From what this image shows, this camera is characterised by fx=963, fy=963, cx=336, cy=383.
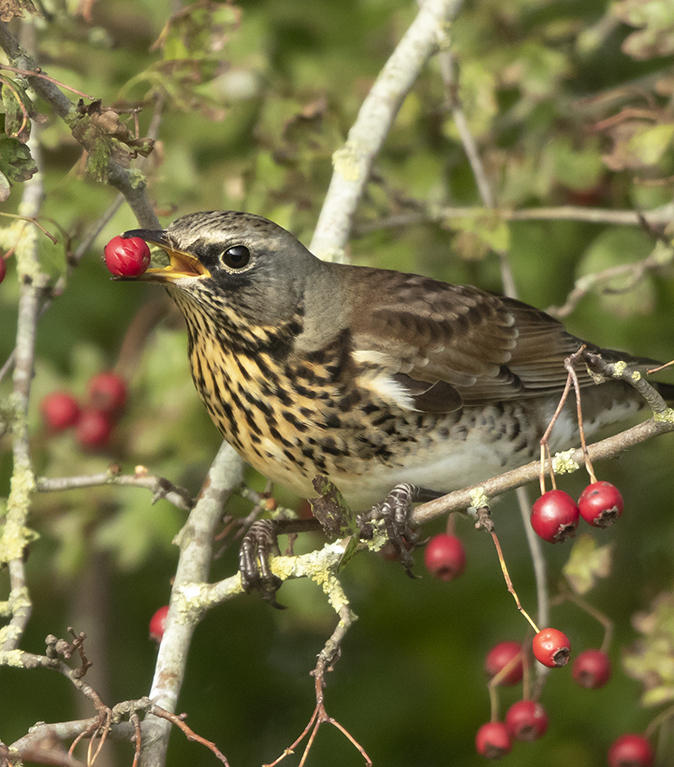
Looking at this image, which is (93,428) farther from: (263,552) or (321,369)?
(263,552)

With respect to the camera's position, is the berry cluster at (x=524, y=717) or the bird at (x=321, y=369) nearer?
the bird at (x=321, y=369)

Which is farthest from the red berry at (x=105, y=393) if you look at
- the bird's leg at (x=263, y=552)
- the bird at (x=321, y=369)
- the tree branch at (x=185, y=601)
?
the bird's leg at (x=263, y=552)

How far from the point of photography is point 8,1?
1.80m

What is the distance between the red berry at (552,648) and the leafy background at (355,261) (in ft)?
3.56

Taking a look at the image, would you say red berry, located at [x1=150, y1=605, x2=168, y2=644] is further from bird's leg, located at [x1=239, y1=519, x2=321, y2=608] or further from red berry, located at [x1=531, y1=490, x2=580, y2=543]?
red berry, located at [x1=531, y1=490, x2=580, y2=543]

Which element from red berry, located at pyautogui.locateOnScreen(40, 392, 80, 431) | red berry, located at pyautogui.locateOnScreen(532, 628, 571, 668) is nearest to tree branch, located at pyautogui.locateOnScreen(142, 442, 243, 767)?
red berry, located at pyautogui.locateOnScreen(532, 628, 571, 668)

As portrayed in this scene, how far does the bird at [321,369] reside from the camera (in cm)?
290

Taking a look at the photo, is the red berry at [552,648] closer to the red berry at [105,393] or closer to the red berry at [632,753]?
the red berry at [632,753]

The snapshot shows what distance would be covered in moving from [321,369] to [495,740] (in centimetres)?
131

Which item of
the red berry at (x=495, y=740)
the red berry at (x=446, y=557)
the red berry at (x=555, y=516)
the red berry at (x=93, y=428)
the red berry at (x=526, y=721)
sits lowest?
the red berry at (x=495, y=740)

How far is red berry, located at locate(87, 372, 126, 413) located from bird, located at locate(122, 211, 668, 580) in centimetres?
104

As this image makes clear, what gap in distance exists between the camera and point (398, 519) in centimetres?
259

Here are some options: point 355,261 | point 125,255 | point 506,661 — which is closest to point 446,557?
point 506,661

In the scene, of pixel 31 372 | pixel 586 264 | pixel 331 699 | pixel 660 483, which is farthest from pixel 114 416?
pixel 660 483
